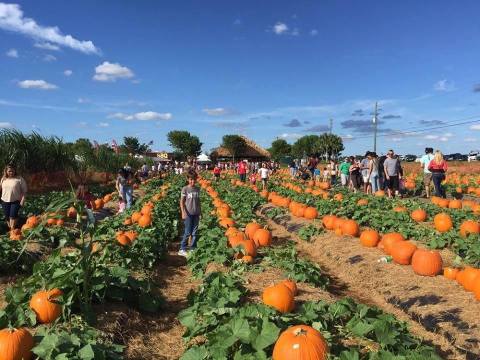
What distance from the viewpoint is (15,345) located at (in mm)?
3855

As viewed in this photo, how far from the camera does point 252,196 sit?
63.3 ft

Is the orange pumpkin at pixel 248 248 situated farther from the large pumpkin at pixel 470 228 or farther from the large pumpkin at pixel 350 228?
the large pumpkin at pixel 470 228

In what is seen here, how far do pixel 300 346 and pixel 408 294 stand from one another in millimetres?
3816

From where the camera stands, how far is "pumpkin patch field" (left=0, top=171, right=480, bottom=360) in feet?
13.1

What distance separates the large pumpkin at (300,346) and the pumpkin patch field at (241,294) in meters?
0.01

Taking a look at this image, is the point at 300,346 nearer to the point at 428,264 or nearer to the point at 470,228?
the point at 428,264

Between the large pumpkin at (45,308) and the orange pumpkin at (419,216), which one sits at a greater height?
the orange pumpkin at (419,216)

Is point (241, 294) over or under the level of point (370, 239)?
under

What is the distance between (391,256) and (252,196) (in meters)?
11.0

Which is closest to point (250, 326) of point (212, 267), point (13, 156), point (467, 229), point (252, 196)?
point (212, 267)

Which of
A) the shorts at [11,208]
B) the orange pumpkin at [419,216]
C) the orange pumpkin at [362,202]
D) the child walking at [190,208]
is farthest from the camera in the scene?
the orange pumpkin at [362,202]

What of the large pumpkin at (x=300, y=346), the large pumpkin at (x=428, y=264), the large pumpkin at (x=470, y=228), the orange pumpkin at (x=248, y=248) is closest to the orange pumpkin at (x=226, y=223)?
the orange pumpkin at (x=248, y=248)

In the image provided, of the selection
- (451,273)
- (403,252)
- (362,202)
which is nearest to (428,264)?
(451,273)

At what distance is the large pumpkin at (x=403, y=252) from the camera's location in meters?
7.91
